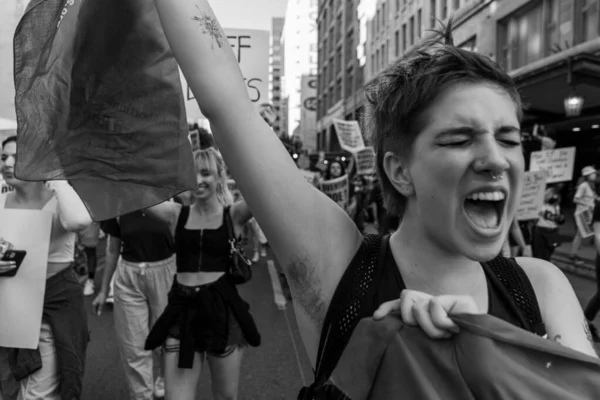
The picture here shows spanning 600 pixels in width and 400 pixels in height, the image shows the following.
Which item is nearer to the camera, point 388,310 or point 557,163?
point 388,310

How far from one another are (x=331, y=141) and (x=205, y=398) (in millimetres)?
58747

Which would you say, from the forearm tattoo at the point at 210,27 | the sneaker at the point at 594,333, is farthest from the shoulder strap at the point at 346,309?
the sneaker at the point at 594,333

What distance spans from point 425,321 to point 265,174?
0.53m

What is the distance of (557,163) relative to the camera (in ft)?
30.9

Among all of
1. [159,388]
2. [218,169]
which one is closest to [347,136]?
[159,388]

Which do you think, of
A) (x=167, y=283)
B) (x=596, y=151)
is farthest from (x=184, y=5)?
(x=596, y=151)

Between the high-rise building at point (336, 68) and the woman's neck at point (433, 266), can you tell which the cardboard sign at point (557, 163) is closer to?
the woman's neck at point (433, 266)

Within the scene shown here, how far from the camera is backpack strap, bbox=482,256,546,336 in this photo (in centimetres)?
128

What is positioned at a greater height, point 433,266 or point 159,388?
point 433,266

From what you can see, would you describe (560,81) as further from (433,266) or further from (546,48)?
(433,266)

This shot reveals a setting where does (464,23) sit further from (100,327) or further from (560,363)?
(560,363)

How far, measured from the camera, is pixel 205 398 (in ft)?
15.1

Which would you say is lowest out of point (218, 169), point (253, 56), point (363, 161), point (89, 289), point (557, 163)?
point (89, 289)

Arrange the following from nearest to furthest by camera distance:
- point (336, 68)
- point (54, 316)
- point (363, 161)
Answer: point (54, 316) < point (363, 161) < point (336, 68)
